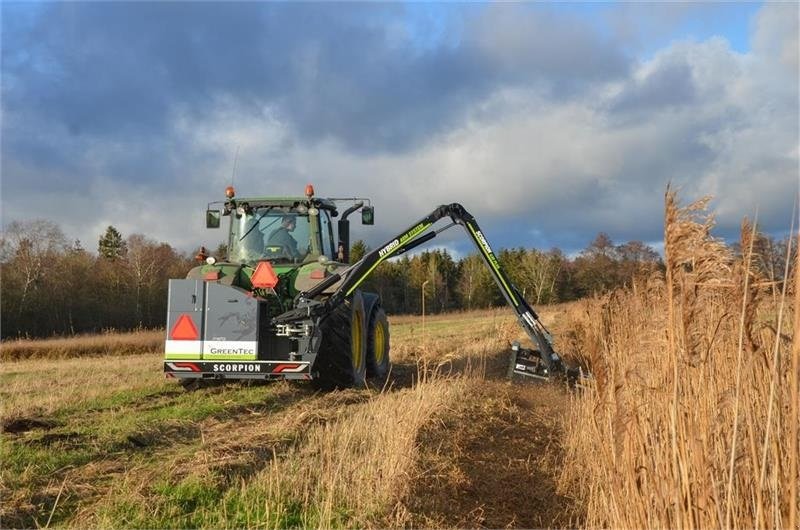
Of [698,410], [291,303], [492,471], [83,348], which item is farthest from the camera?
[83,348]

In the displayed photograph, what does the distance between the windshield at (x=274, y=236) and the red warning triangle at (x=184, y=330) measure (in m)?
1.66

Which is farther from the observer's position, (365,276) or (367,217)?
(367,217)

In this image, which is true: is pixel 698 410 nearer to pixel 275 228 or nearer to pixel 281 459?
pixel 281 459

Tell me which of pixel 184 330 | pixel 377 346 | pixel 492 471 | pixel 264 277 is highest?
pixel 264 277

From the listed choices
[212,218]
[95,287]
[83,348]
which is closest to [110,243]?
[95,287]

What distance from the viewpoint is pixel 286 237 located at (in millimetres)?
9211

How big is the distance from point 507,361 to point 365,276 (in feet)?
13.4

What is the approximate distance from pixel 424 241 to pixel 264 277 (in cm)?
222

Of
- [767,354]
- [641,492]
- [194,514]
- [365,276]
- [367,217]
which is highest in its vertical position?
[367,217]

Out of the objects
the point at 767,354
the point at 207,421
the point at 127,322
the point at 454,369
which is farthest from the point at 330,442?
the point at 127,322

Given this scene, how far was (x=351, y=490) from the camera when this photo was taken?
12.5 ft

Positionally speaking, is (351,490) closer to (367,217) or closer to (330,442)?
(330,442)

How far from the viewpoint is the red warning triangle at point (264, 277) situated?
26.2 feet

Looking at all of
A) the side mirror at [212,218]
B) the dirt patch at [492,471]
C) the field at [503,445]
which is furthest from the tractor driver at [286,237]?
the dirt patch at [492,471]
